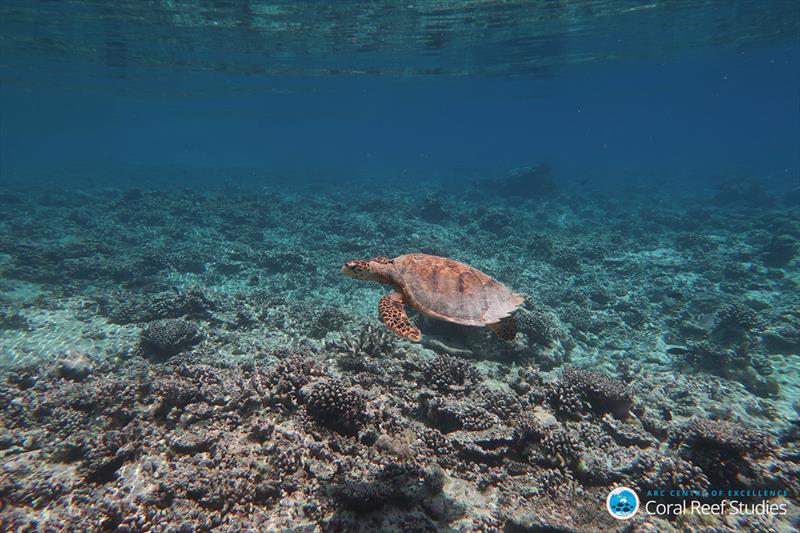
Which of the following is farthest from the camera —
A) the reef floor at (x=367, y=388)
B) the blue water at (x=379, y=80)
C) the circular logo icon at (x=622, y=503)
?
the blue water at (x=379, y=80)

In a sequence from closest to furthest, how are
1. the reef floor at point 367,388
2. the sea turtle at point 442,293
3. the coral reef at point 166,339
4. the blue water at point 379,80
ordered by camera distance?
the reef floor at point 367,388, the sea turtle at point 442,293, the coral reef at point 166,339, the blue water at point 379,80

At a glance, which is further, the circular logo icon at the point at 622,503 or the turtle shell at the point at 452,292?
the turtle shell at the point at 452,292

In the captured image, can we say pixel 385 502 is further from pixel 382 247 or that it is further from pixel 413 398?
pixel 382 247

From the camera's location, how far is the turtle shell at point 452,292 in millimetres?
5957

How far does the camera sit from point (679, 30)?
32812 millimetres

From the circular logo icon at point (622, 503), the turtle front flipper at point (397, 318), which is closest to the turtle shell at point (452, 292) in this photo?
the turtle front flipper at point (397, 318)

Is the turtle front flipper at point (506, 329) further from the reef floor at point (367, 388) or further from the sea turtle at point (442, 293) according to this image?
the reef floor at point (367, 388)

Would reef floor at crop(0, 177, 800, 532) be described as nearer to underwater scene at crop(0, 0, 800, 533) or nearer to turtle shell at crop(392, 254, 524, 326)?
underwater scene at crop(0, 0, 800, 533)

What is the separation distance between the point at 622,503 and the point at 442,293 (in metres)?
3.77

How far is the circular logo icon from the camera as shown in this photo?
4871 mm

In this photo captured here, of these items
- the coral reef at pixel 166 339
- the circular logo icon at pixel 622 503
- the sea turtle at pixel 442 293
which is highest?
the sea turtle at pixel 442 293

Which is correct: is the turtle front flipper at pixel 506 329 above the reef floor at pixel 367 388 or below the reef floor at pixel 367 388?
above

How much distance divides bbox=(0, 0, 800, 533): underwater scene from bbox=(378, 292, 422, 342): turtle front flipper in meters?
0.05

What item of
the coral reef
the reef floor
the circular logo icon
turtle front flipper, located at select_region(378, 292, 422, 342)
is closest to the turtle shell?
turtle front flipper, located at select_region(378, 292, 422, 342)
